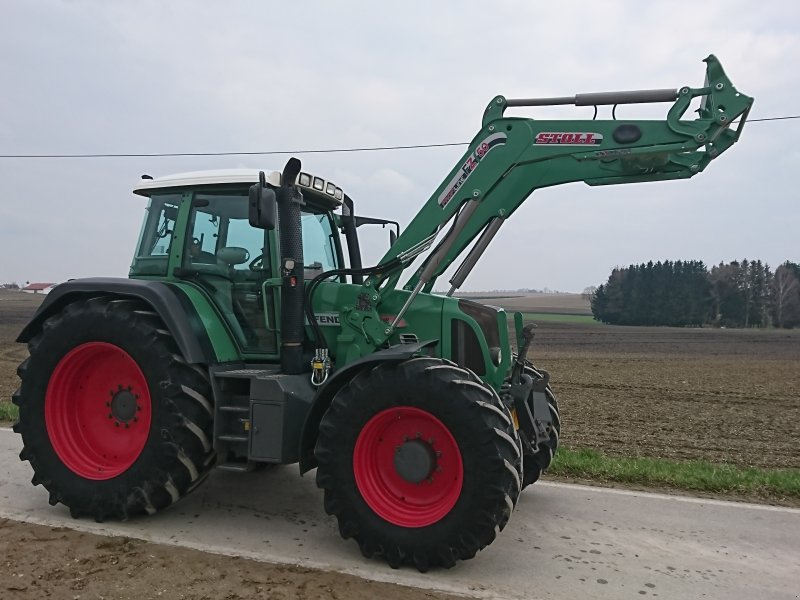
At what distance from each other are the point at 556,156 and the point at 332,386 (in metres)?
2.35

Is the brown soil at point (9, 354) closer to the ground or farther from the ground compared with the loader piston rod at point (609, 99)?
closer to the ground

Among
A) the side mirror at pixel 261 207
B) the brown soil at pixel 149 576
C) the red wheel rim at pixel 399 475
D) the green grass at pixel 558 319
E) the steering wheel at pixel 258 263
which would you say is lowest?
the brown soil at pixel 149 576

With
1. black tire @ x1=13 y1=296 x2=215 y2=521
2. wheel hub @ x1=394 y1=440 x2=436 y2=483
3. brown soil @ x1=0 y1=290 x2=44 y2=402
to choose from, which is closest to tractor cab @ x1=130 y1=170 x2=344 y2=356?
black tire @ x1=13 y1=296 x2=215 y2=521

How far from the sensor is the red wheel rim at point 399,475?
4156mm

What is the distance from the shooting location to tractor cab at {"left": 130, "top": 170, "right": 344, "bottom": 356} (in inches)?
202

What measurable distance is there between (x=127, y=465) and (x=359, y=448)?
1.96 m

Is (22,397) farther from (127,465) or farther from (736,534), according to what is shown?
(736,534)

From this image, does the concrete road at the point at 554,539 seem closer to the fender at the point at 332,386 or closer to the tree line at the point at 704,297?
the fender at the point at 332,386

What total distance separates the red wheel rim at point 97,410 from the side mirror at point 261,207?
1512mm

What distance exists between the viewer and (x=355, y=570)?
13.1 feet

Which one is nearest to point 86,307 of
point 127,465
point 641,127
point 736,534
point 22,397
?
point 22,397

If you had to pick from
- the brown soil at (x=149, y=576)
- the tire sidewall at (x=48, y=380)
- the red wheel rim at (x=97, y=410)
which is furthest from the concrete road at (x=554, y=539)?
the red wheel rim at (x=97, y=410)

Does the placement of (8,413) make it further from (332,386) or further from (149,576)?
(332,386)

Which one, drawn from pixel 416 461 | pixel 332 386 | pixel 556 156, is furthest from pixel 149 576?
pixel 556 156
